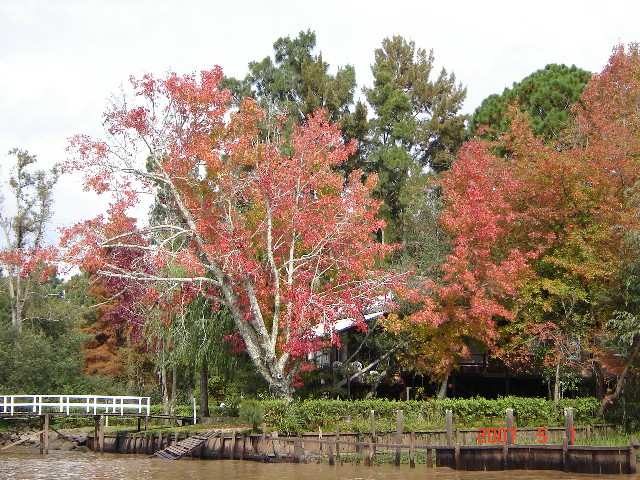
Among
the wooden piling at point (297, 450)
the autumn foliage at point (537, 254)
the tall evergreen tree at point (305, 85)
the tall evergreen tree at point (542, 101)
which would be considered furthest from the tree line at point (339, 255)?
the tall evergreen tree at point (305, 85)

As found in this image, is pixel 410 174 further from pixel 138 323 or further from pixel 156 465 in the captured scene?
pixel 156 465

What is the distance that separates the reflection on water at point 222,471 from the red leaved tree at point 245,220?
523cm

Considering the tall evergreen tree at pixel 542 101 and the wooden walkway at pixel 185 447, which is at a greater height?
the tall evergreen tree at pixel 542 101

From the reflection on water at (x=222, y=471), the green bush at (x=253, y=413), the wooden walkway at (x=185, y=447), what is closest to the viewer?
the reflection on water at (x=222, y=471)

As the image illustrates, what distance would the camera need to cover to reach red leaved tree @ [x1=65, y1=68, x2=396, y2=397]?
30.0 metres

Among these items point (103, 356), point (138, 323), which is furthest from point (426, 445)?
→ point (103, 356)

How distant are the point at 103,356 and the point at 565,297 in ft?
100.0

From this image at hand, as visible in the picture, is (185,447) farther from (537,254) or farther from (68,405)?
(537,254)

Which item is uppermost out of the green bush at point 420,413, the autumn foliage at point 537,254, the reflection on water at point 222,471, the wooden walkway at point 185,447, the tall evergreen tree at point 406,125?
the tall evergreen tree at point 406,125

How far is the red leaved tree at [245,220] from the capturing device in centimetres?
2997

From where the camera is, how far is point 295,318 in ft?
97.9

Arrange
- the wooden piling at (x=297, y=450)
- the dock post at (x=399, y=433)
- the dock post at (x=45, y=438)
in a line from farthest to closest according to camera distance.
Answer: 1. the dock post at (x=45, y=438)
2. the wooden piling at (x=297, y=450)
3. the dock post at (x=399, y=433)

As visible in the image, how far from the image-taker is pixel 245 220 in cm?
3241

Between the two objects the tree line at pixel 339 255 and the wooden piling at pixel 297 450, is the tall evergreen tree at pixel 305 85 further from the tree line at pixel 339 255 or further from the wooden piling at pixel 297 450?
the wooden piling at pixel 297 450
